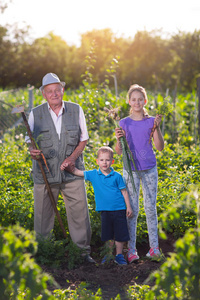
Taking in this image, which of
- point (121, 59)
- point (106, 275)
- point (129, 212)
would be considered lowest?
point (106, 275)

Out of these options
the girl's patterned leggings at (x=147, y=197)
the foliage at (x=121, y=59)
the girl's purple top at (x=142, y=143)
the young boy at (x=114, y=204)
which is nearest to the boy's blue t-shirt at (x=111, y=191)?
the young boy at (x=114, y=204)

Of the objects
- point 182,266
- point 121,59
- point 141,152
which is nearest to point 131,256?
point 141,152

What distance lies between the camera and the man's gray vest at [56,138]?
415 cm

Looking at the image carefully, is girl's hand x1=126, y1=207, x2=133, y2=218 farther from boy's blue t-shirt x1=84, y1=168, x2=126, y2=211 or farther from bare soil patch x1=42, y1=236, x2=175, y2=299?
bare soil patch x1=42, y1=236, x2=175, y2=299

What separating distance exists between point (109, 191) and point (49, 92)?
1129mm

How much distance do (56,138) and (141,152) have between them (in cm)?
86

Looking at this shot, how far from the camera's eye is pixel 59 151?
164 inches

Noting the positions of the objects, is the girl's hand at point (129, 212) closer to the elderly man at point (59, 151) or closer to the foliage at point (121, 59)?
the elderly man at point (59, 151)

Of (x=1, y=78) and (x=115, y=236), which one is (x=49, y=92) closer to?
(x=115, y=236)

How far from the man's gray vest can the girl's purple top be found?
57 centimetres

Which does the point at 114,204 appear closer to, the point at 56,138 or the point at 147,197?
the point at 147,197

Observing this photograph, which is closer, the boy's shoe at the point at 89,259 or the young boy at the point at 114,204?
the young boy at the point at 114,204

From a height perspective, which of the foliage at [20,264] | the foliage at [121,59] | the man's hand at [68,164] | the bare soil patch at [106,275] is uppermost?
the foliage at [121,59]

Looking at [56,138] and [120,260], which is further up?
[56,138]
